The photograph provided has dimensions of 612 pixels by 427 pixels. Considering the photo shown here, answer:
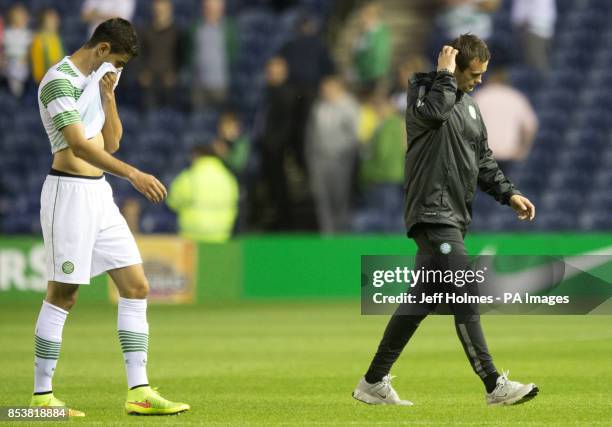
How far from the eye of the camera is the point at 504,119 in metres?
20.4

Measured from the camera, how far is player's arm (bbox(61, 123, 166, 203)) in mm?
7859

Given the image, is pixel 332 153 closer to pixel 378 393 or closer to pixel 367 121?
pixel 367 121

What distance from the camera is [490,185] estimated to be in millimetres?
8836

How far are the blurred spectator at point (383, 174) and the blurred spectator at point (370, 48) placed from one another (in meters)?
0.50

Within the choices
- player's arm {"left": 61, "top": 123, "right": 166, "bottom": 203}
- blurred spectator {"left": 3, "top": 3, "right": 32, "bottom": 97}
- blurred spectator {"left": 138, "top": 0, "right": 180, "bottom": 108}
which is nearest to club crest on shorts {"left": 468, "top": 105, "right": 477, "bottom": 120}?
player's arm {"left": 61, "top": 123, "right": 166, "bottom": 203}

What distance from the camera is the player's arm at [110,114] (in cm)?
841

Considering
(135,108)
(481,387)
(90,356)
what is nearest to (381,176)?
(135,108)

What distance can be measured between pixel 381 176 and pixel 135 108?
4.73 m

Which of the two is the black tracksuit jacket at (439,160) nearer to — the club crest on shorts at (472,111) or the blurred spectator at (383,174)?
the club crest on shorts at (472,111)

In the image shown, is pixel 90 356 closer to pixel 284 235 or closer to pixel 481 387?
pixel 481 387

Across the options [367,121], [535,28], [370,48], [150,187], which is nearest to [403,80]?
[367,121]

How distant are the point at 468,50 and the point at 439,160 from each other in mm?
656

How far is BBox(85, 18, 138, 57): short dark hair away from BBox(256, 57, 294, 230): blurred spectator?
1201 centimetres

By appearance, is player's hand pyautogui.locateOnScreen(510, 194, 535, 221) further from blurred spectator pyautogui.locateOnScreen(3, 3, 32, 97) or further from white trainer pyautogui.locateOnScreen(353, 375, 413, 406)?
blurred spectator pyautogui.locateOnScreen(3, 3, 32, 97)
